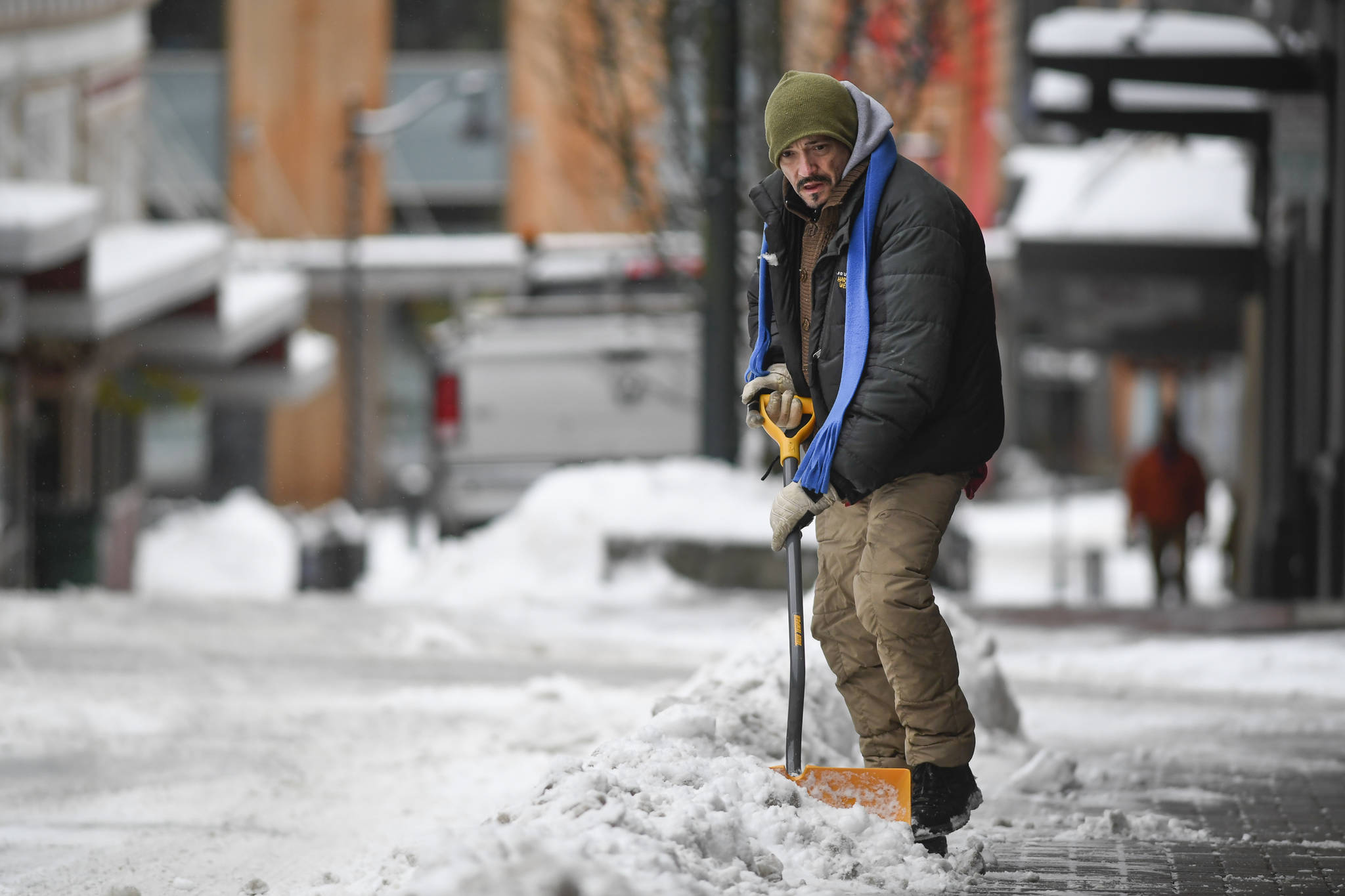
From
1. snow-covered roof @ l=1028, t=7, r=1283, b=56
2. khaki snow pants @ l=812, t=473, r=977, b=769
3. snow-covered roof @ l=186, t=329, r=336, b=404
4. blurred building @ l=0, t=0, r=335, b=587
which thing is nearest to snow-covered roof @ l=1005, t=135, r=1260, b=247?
snow-covered roof @ l=1028, t=7, r=1283, b=56

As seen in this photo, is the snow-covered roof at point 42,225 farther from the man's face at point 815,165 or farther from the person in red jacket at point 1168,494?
the man's face at point 815,165

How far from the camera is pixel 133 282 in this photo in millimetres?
16484

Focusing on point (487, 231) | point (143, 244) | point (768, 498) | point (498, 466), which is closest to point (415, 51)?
point (487, 231)

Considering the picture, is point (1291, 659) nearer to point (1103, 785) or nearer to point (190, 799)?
point (1103, 785)

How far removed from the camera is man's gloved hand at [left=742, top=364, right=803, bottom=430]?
4.67 meters

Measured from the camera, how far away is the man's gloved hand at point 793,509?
4.42 m

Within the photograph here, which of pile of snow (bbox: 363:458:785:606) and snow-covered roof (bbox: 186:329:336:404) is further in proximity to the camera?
snow-covered roof (bbox: 186:329:336:404)

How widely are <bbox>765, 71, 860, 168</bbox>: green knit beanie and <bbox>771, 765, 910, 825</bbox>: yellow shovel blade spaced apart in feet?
4.84

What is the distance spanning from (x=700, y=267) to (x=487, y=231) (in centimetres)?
2665

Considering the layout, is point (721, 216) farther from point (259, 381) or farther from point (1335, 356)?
point (259, 381)

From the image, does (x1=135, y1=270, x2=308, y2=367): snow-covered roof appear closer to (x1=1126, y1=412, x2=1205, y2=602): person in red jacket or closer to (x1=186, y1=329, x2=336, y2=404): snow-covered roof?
(x1=186, y1=329, x2=336, y2=404): snow-covered roof

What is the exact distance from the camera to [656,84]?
1424 centimetres

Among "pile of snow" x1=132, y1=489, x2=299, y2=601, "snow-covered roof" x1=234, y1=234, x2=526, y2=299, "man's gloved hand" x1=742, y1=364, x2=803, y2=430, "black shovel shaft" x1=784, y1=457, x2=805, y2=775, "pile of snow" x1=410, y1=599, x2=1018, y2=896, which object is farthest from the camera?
"snow-covered roof" x1=234, y1=234, x2=526, y2=299

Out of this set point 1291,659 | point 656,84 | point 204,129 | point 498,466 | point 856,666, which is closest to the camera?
point 856,666
